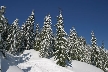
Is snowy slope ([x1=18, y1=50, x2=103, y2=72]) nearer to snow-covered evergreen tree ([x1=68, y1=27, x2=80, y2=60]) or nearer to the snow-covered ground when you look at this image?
the snow-covered ground

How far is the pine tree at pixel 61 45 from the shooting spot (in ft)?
128

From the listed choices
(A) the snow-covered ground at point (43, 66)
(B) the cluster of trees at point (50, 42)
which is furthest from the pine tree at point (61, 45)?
(A) the snow-covered ground at point (43, 66)

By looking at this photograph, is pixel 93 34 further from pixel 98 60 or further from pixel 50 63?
pixel 50 63

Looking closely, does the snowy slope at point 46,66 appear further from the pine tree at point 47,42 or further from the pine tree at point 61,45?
the pine tree at point 47,42

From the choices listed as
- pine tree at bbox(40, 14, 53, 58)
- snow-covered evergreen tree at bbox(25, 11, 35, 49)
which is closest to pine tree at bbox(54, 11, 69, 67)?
pine tree at bbox(40, 14, 53, 58)

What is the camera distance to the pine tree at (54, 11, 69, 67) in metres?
39.0

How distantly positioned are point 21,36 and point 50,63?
28.2 m

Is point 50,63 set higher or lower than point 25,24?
lower

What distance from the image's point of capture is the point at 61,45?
130 feet

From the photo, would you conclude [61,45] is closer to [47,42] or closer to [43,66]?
[43,66]

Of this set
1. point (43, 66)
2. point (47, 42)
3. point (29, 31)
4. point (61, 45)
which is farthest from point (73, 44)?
point (43, 66)

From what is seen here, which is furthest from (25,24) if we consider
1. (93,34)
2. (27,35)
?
(93,34)

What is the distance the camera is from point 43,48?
48969 millimetres

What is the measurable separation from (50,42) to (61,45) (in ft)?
39.1
